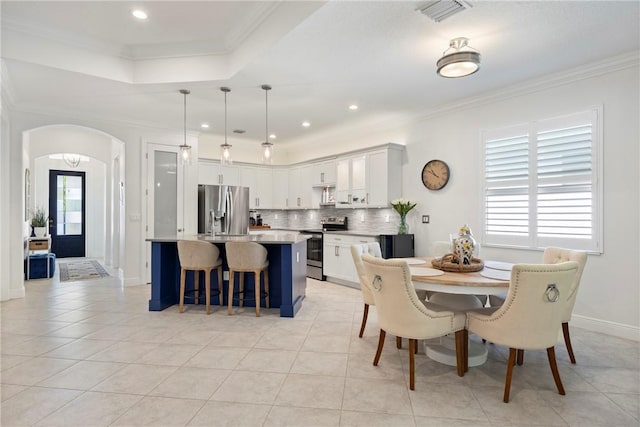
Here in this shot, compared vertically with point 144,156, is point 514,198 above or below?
below

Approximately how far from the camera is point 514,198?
4.28 meters

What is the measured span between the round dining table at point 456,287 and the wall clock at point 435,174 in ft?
6.46

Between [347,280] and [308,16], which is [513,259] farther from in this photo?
[308,16]

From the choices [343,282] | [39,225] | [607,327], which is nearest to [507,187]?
[607,327]

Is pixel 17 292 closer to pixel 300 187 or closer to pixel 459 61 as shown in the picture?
pixel 300 187

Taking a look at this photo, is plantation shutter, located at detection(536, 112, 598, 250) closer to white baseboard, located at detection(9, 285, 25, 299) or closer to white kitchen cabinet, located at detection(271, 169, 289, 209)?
white kitchen cabinet, located at detection(271, 169, 289, 209)

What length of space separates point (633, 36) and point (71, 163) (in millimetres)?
11211

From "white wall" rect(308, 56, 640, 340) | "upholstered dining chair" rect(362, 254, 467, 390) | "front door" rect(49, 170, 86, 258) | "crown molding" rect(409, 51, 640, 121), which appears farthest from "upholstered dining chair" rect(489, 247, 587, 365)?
"front door" rect(49, 170, 86, 258)

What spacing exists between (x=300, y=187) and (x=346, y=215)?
1.32 meters

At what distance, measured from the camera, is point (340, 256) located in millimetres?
5898

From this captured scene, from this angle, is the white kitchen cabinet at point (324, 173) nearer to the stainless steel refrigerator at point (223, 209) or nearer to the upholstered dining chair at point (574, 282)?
the stainless steel refrigerator at point (223, 209)

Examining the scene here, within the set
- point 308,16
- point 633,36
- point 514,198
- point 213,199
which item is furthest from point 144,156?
point 633,36

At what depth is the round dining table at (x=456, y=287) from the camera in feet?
8.00

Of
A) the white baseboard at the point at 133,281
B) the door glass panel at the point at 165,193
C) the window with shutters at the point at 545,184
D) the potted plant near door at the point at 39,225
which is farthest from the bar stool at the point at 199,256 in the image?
the potted plant near door at the point at 39,225
